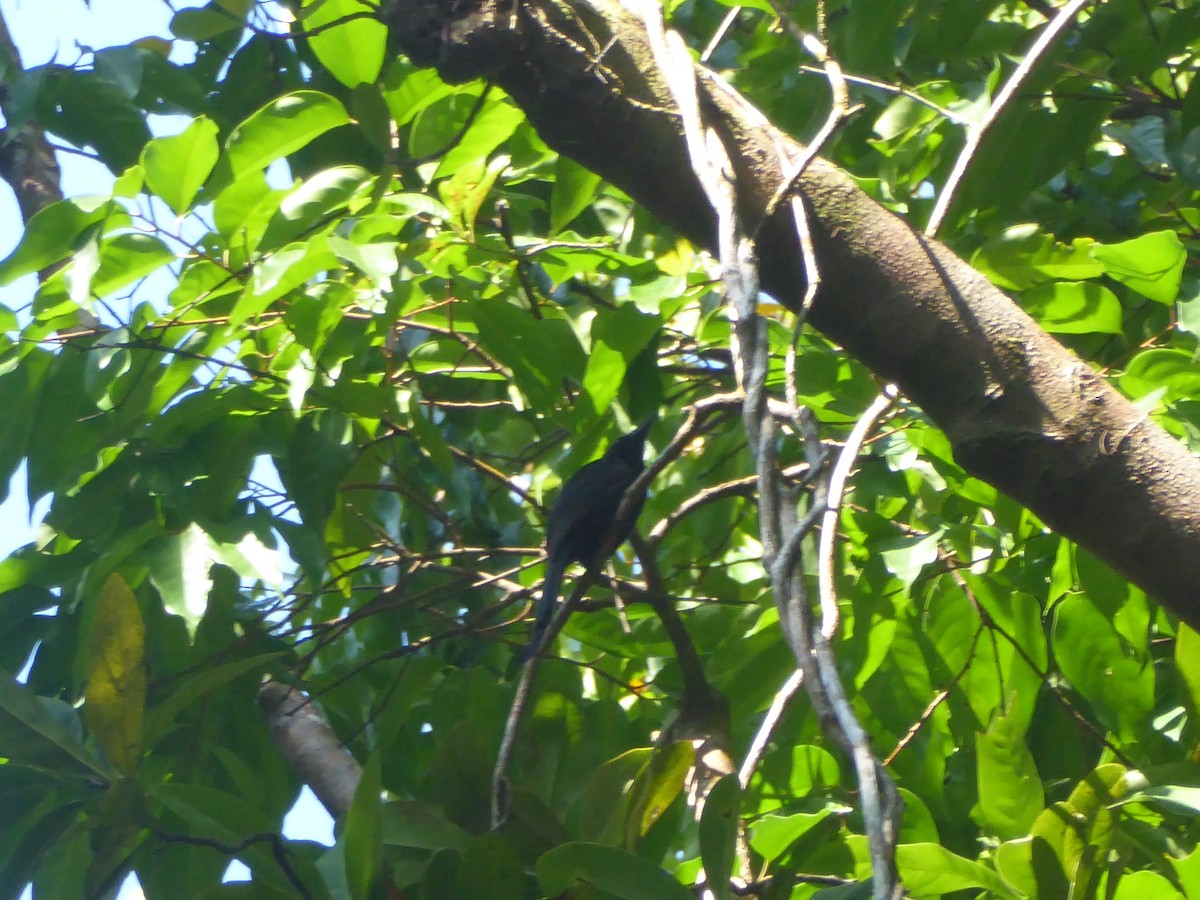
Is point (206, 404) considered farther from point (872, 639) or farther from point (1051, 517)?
point (1051, 517)

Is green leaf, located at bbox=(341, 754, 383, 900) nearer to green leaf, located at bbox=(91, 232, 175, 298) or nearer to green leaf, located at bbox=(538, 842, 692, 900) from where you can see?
green leaf, located at bbox=(538, 842, 692, 900)

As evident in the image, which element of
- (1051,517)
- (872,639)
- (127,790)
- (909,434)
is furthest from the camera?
(872,639)

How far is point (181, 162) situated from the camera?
6.04 ft

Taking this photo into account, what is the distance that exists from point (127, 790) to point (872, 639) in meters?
1.19

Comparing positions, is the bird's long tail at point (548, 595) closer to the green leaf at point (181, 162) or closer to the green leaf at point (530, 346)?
the green leaf at point (530, 346)

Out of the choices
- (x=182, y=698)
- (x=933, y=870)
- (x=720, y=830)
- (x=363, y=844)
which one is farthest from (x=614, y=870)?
(x=182, y=698)

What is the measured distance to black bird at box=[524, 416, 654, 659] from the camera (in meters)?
2.27

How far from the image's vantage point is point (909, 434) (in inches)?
73.9

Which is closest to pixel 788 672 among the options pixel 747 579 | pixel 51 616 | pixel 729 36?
pixel 747 579

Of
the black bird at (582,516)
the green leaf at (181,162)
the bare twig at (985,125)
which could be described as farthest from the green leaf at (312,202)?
the bare twig at (985,125)

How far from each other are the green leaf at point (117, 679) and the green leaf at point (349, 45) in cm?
97

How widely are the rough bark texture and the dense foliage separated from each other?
0.20 m

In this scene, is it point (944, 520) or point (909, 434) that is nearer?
point (909, 434)

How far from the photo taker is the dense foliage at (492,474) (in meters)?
1.56
